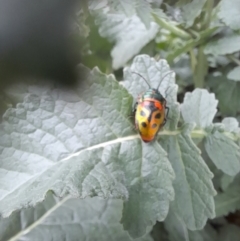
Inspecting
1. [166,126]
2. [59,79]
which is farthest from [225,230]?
[59,79]

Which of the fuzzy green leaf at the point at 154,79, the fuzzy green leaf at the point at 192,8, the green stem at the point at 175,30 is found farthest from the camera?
the green stem at the point at 175,30

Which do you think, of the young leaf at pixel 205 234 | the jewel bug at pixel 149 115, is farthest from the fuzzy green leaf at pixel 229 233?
the jewel bug at pixel 149 115

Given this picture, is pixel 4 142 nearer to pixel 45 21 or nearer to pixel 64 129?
pixel 64 129

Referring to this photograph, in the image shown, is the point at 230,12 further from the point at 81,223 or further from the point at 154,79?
the point at 81,223

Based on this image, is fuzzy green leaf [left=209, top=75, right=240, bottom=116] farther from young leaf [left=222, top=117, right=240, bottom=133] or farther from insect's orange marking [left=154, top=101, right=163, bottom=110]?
insect's orange marking [left=154, top=101, right=163, bottom=110]

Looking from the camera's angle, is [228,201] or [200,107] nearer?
[200,107]

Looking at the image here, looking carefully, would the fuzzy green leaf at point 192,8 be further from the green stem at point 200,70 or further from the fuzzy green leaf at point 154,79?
the green stem at point 200,70

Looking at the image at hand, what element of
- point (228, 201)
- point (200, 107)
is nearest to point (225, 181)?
point (228, 201)
